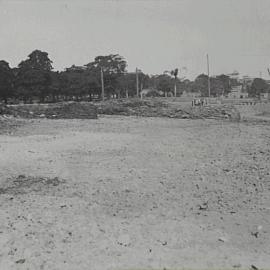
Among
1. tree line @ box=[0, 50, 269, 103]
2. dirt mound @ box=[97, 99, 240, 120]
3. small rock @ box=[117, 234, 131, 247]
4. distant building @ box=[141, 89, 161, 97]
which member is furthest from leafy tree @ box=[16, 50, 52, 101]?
small rock @ box=[117, 234, 131, 247]

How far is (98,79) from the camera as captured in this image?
6938 centimetres

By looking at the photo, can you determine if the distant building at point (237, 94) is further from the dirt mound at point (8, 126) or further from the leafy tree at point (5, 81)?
the dirt mound at point (8, 126)

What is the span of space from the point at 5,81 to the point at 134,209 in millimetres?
54662

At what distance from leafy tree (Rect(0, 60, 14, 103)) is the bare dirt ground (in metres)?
47.4

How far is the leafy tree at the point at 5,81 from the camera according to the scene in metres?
57.2

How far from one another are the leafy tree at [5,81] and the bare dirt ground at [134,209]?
156ft

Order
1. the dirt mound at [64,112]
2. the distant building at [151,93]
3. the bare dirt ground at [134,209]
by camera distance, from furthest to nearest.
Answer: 1. the distant building at [151,93]
2. the dirt mound at [64,112]
3. the bare dirt ground at [134,209]

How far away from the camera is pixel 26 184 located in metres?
8.52

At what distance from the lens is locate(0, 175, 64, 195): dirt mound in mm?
8039

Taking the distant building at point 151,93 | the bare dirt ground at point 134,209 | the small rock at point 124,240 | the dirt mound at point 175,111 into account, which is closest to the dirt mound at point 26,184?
the bare dirt ground at point 134,209

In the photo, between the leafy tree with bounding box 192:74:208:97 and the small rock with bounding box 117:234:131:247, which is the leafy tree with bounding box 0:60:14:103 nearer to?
the leafy tree with bounding box 192:74:208:97

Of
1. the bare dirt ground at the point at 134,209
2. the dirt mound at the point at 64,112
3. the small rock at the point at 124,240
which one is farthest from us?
the dirt mound at the point at 64,112

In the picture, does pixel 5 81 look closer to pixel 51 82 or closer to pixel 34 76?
pixel 34 76

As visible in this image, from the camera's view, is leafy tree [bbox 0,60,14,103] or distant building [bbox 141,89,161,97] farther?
distant building [bbox 141,89,161,97]
